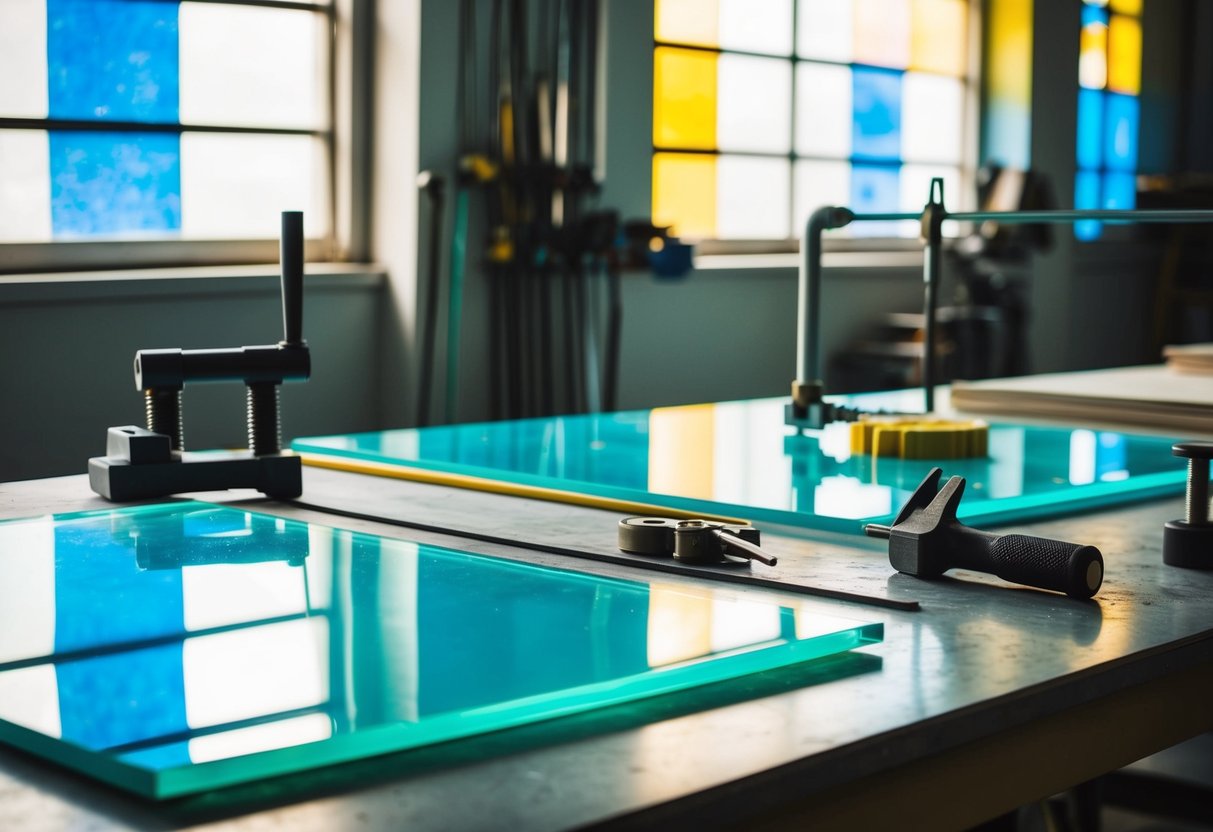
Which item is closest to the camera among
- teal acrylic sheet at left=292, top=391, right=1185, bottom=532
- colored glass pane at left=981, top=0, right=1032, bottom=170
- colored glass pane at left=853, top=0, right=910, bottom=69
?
teal acrylic sheet at left=292, top=391, right=1185, bottom=532

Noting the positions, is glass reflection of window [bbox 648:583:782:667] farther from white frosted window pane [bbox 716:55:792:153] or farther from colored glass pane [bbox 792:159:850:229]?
colored glass pane [bbox 792:159:850:229]

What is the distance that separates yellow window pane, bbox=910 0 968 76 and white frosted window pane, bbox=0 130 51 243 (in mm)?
4064

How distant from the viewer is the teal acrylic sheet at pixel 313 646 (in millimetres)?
764

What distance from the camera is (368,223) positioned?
457cm

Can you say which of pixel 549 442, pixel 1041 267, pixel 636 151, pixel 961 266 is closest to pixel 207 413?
pixel 636 151

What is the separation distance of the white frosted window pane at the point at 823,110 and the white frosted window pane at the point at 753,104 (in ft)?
0.28

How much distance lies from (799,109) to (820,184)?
348 mm

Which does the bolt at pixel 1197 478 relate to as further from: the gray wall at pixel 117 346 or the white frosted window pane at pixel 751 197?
the white frosted window pane at pixel 751 197

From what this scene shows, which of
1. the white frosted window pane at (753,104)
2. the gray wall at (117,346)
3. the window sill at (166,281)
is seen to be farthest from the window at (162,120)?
the white frosted window pane at (753,104)

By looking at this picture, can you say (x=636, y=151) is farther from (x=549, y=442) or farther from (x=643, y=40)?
(x=549, y=442)

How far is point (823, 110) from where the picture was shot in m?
6.25

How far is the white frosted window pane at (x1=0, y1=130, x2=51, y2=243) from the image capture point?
386 centimetres

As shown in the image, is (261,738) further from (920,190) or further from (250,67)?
(920,190)

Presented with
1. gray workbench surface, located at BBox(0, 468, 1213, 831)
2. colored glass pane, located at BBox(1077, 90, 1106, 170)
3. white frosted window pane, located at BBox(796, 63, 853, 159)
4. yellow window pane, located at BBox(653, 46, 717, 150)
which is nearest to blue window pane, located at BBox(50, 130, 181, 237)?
yellow window pane, located at BBox(653, 46, 717, 150)
